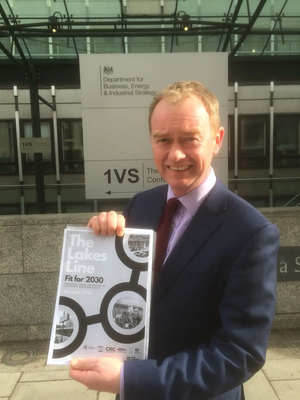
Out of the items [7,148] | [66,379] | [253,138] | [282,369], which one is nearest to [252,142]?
[253,138]

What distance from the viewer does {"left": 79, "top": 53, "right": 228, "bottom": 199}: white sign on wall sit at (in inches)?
186

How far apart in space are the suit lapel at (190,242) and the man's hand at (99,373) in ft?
0.93

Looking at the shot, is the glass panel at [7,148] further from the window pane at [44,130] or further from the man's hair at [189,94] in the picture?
the man's hair at [189,94]

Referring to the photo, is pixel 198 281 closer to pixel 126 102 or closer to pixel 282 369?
pixel 282 369

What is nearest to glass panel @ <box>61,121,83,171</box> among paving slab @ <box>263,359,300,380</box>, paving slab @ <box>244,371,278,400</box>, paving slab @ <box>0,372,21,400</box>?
paving slab @ <box>0,372,21,400</box>

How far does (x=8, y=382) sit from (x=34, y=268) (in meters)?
1.14

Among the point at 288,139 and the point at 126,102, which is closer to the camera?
the point at 126,102

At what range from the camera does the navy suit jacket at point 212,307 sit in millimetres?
1102

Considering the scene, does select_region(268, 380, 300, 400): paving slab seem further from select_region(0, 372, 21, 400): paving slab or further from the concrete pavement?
select_region(0, 372, 21, 400): paving slab

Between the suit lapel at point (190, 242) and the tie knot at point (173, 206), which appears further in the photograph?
the tie knot at point (173, 206)

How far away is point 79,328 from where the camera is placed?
4.16 feet

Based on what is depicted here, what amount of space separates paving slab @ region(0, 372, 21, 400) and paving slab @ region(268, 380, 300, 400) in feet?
7.93

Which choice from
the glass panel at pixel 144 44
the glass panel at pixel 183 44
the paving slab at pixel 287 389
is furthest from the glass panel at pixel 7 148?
the paving slab at pixel 287 389

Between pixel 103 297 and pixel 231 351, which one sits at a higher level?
pixel 103 297
